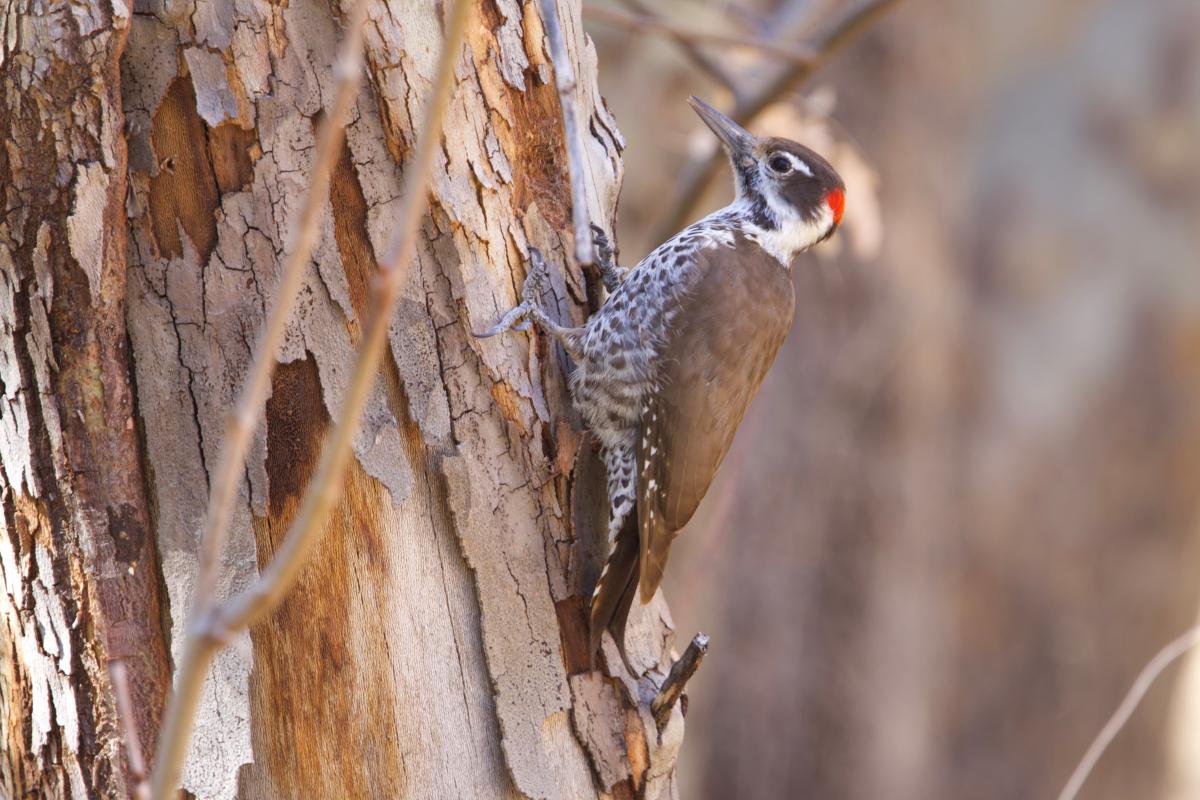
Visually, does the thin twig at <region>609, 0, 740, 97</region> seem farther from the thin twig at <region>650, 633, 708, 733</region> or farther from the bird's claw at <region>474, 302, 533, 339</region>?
the thin twig at <region>650, 633, 708, 733</region>

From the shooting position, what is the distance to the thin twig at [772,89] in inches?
134

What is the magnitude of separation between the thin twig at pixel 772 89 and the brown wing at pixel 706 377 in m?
0.80

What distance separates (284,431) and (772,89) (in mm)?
2159

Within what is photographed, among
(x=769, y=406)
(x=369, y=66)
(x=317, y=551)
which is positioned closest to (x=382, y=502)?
(x=317, y=551)

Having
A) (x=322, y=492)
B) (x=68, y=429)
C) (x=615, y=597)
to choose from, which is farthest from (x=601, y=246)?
(x=322, y=492)

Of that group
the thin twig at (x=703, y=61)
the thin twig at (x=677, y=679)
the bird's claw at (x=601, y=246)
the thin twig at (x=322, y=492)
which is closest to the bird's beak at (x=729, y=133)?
the thin twig at (x=703, y=61)

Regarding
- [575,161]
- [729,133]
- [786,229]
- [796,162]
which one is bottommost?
[575,161]

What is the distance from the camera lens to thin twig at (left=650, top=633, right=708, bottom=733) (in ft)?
6.55

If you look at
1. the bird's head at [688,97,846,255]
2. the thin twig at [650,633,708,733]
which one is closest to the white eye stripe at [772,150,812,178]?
the bird's head at [688,97,846,255]

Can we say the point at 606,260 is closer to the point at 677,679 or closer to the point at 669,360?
the point at 669,360

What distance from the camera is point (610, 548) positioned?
2236mm

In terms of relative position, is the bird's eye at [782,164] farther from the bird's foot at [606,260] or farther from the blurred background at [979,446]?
the blurred background at [979,446]

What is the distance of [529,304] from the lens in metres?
2.16

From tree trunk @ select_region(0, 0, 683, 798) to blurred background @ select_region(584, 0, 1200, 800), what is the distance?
305 centimetres
